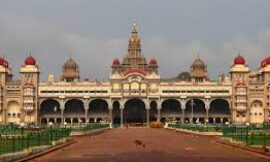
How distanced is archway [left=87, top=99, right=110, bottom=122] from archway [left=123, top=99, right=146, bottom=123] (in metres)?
3.77

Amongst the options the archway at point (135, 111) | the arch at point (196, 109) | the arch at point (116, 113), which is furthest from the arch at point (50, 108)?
the arch at point (196, 109)

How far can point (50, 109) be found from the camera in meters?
129

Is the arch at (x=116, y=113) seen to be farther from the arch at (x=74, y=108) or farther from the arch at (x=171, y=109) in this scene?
the arch at (x=171, y=109)

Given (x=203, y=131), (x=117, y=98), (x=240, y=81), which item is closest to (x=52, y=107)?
(x=117, y=98)

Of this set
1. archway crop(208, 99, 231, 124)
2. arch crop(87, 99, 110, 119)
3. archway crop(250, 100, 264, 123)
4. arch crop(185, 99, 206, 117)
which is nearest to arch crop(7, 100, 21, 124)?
arch crop(87, 99, 110, 119)

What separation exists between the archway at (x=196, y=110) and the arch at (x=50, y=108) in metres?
25.2

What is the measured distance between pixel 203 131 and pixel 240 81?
5938 cm

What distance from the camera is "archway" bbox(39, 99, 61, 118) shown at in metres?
126

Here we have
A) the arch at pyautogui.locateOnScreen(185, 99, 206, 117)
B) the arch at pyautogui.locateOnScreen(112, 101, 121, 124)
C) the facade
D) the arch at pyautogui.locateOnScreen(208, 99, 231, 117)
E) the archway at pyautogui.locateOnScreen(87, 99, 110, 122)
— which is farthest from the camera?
the arch at pyautogui.locateOnScreen(112, 101, 121, 124)

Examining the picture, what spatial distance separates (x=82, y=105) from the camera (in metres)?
128

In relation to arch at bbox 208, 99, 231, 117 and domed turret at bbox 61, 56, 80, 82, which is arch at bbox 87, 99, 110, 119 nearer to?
domed turret at bbox 61, 56, 80, 82

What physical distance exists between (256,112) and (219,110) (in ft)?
27.5

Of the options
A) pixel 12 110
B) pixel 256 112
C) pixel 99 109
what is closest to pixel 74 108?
pixel 99 109

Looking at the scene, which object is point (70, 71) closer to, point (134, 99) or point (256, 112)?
point (134, 99)
